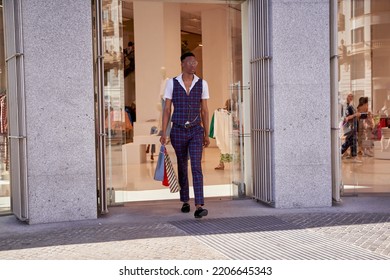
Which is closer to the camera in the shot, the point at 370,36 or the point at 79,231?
the point at 79,231

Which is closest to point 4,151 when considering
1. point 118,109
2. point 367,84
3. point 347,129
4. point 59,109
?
point 59,109

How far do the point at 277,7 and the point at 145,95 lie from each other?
938 cm

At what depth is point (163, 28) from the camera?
18.2m

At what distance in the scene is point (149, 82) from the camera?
17578 millimetres

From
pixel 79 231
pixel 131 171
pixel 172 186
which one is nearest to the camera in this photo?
pixel 79 231

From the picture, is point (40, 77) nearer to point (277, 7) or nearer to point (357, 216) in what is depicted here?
point (277, 7)

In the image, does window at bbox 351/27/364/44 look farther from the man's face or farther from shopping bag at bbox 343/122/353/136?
the man's face

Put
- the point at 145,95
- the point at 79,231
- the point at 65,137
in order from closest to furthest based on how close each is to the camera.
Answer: the point at 79,231
the point at 65,137
the point at 145,95

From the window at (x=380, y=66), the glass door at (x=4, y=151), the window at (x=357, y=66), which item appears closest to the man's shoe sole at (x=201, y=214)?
the glass door at (x=4, y=151)

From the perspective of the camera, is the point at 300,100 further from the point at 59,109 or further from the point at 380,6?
the point at 380,6

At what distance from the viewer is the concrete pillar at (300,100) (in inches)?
339

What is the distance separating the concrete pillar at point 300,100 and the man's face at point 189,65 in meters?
1.22

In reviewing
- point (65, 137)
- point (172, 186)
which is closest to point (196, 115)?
point (172, 186)

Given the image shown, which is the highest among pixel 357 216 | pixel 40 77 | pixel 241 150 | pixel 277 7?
pixel 277 7
